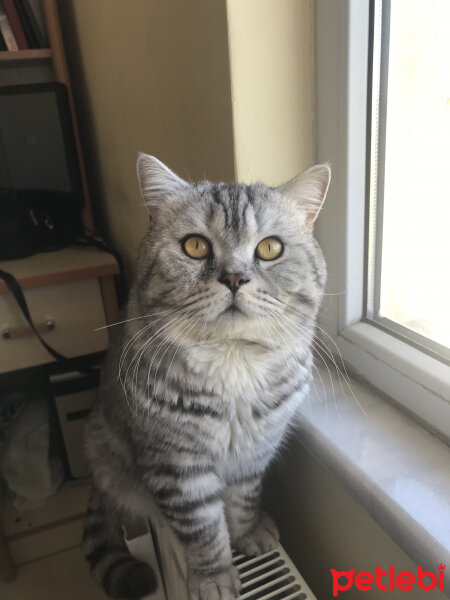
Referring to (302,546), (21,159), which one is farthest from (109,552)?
(21,159)

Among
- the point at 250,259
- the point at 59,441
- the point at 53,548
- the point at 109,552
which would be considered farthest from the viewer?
the point at 59,441

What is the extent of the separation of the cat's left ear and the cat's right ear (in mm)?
157

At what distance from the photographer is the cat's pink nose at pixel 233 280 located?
1.90 feet

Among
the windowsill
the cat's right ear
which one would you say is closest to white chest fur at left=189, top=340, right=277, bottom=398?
the windowsill

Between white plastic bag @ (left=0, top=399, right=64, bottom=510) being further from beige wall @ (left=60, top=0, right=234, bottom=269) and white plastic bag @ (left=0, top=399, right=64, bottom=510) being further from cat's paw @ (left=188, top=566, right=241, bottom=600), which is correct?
cat's paw @ (left=188, top=566, right=241, bottom=600)

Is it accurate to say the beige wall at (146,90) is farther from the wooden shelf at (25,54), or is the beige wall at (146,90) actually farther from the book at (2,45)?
the book at (2,45)

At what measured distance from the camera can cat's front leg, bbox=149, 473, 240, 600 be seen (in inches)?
27.7

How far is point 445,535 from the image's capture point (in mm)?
476

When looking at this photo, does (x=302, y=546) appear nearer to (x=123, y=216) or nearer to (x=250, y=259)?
(x=250, y=259)

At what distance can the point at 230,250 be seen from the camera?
61 centimetres

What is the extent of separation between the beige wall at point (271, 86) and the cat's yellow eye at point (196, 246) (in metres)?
0.19

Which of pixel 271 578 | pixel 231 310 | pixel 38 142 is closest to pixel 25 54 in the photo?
pixel 38 142

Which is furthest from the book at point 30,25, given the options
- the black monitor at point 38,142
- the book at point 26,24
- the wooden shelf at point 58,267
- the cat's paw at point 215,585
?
the cat's paw at point 215,585

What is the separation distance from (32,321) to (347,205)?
2.87 feet
